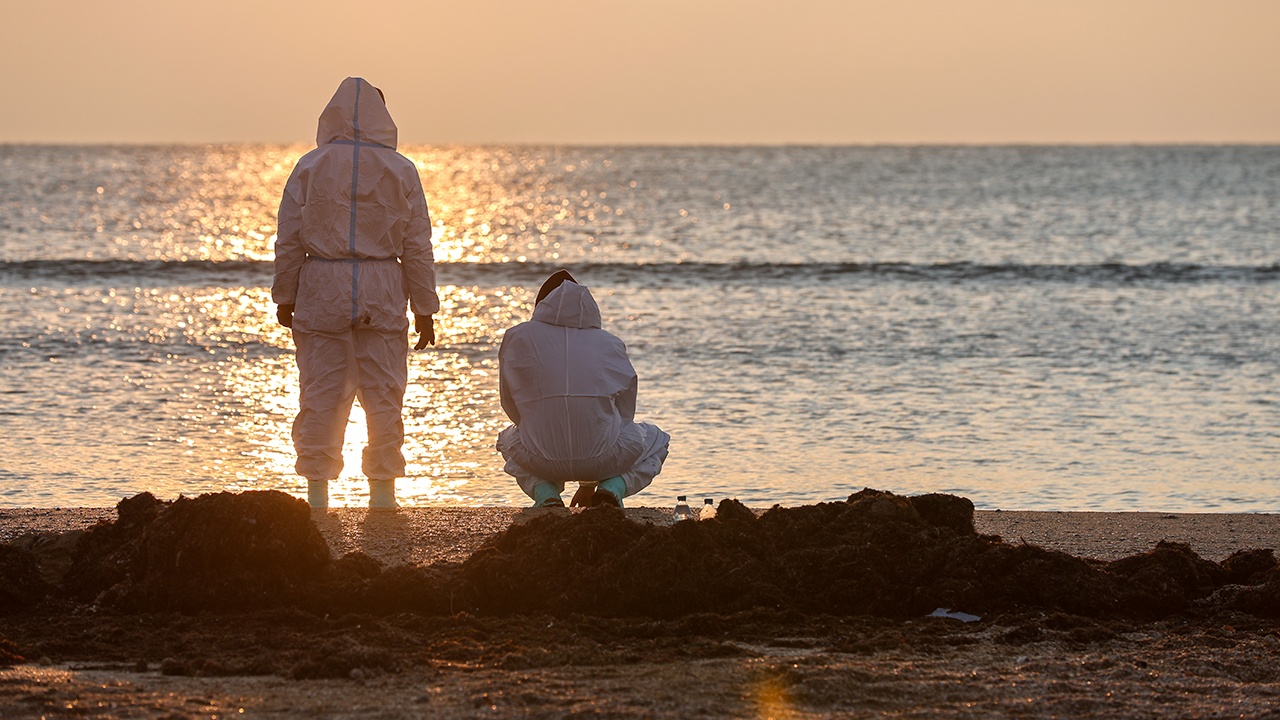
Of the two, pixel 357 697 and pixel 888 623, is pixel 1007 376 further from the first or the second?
pixel 357 697

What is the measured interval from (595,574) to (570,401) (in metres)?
1.41

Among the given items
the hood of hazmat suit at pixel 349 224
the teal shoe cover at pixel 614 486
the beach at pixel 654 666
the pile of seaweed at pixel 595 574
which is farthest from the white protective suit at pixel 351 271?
the beach at pixel 654 666

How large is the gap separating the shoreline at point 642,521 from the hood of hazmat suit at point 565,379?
369 mm

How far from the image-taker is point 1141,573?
17.6 ft

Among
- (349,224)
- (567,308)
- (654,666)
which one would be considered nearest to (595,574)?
(654,666)

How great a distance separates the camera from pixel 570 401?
21.2 feet

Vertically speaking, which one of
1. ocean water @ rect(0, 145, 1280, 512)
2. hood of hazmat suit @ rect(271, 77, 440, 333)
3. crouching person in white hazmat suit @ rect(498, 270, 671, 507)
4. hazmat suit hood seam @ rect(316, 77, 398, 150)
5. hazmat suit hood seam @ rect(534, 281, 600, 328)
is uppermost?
hazmat suit hood seam @ rect(316, 77, 398, 150)

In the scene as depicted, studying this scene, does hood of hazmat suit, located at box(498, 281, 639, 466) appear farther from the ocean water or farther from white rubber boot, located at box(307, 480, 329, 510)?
the ocean water

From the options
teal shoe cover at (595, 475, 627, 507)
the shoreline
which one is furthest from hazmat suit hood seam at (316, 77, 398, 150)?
teal shoe cover at (595, 475, 627, 507)

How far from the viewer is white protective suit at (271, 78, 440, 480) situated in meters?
6.52

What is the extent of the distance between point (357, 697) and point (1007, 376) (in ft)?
30.1

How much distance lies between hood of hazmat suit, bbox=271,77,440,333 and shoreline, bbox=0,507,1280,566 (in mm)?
923

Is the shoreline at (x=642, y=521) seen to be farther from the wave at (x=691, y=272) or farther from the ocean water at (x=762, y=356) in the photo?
the wave at (x=691, y=272)

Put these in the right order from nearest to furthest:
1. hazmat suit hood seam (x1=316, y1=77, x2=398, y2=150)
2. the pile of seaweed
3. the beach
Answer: the beach, the pile of seaweed, hazmat suit hood seam (x1=316, y1=77, x2=398, y2=150)
